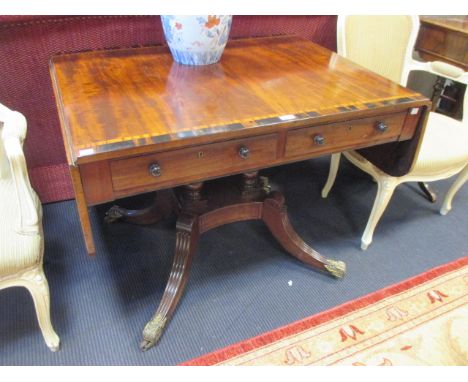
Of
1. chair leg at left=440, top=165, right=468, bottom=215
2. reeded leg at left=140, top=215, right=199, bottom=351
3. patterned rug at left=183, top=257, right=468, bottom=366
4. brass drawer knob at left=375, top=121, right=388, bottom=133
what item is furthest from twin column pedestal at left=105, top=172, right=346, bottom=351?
chair leg at left=440, top=165, right=468, bottom=215

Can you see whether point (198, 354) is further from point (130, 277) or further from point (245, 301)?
point (130, 277)

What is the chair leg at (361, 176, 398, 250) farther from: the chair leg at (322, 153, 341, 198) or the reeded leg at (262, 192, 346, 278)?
the chair leg at (322, 153, 341, 198)

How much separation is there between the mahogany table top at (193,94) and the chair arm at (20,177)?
0.38 feet

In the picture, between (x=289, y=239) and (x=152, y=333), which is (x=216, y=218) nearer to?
(x=289, y=239)

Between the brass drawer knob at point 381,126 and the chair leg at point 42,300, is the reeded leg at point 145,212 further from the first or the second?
the brass drawer knob at point 381,126

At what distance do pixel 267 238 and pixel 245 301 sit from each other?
335 mm

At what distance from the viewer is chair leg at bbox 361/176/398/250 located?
1.35m

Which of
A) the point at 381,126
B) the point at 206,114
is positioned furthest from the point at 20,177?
the point at 381,126

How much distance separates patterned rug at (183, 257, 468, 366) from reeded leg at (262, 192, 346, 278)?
0.14 m

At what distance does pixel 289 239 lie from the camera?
1354 millimetres

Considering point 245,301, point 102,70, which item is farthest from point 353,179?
point 102,70

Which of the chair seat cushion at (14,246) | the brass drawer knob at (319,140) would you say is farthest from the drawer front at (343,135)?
the chair seat cushion at (14,246)

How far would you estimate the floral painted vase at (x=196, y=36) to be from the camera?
1.05 m

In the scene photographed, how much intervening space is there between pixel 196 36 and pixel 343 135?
1.64 feet
